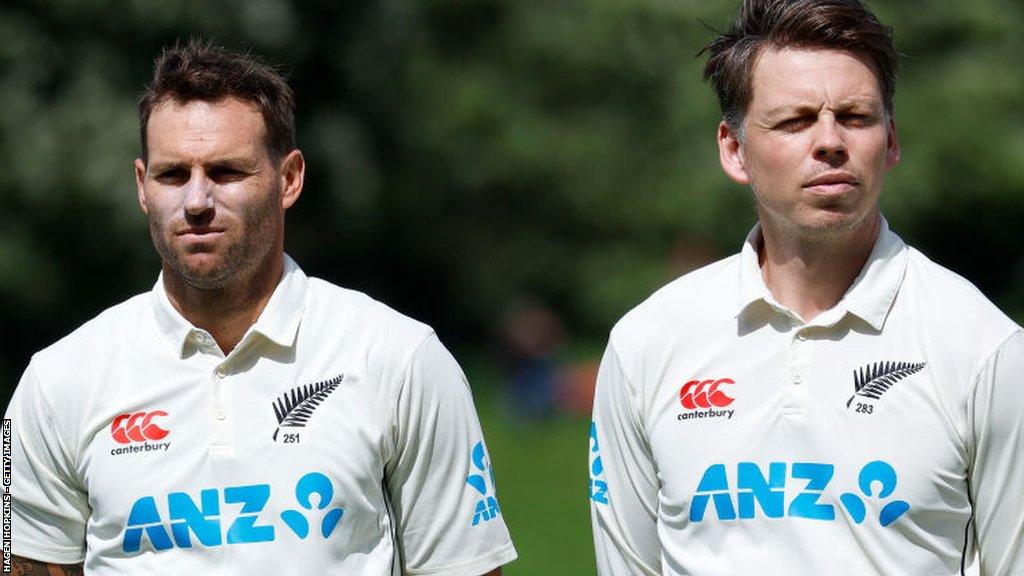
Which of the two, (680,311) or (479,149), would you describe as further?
(479,149)

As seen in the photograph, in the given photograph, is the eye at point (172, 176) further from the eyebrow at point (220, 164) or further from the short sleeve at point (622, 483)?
the short sleeve at point (622, 483)

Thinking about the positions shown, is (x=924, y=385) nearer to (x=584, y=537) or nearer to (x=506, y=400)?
(x=584, y=537)

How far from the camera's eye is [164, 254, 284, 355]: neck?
4.87 metres

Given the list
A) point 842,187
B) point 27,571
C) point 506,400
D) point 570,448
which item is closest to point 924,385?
point 842,187

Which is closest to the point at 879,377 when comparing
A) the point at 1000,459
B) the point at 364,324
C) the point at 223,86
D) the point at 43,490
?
the point at 1000,459

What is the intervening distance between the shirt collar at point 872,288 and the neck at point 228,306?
126 cm

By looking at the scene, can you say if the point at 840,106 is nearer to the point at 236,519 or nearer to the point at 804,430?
the point at 804,430

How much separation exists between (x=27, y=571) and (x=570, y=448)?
603 inches

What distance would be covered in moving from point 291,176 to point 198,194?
32cm

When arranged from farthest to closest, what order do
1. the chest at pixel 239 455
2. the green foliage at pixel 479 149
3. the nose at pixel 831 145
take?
1. the green foliage at pixel 479 149
2. the chest at pixel 239 455
3. the nose at pixel 831 145

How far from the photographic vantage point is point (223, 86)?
15.9 feet

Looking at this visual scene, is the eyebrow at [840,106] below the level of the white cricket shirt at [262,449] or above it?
above

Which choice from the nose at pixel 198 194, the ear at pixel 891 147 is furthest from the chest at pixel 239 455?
the ear at pixel 891 147

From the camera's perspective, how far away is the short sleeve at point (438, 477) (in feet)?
15.6
